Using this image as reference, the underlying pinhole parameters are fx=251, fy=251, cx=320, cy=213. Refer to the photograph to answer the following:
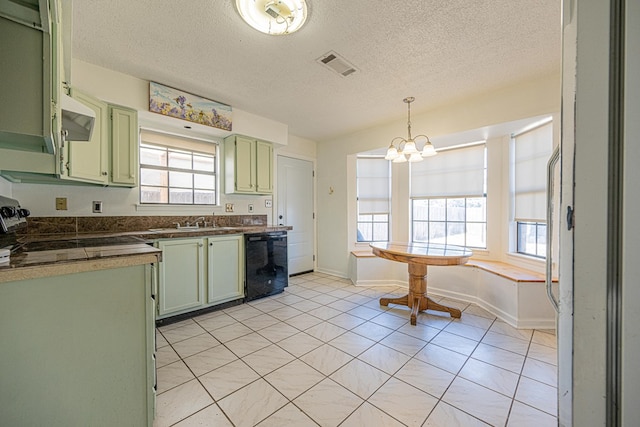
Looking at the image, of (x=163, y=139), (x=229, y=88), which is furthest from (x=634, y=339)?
(x=163, y=139)

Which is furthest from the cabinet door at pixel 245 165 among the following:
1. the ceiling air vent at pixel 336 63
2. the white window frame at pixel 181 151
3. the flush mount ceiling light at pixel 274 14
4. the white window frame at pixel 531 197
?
the white window frame at pixel 531 197

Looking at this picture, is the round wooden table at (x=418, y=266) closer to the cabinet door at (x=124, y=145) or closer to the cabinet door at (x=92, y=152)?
the cabinet door at (x=124, y=145)

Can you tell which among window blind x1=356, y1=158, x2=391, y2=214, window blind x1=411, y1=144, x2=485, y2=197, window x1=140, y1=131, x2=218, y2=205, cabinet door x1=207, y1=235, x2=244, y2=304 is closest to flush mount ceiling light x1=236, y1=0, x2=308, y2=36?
window x1=140, y1=131, x2=218, y2=205

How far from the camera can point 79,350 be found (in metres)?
1.12

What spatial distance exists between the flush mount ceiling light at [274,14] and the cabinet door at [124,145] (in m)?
1.69

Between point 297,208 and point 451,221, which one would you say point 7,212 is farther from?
point 451,221

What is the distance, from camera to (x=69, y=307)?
1.11 meters

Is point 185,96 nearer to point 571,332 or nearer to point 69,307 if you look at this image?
point 69,307

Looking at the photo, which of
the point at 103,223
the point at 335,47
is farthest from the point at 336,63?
the point at 103,223

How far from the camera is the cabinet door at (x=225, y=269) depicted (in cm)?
287

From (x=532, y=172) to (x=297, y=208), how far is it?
337 centimetres

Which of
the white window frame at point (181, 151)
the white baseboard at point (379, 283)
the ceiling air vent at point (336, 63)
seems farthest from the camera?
the white baseboard at point (379, 283)

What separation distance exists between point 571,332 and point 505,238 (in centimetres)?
330

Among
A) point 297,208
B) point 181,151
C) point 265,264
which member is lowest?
point 265,264
